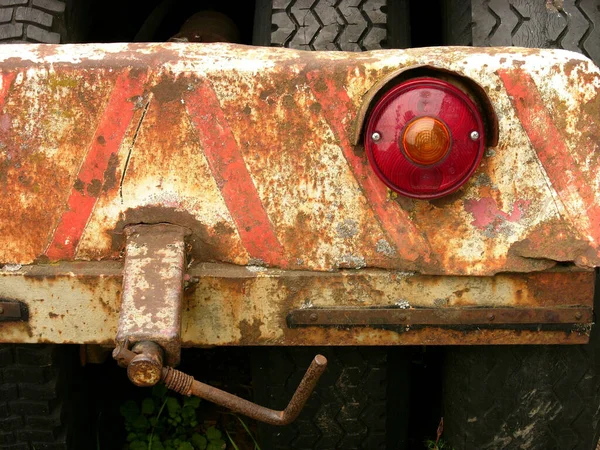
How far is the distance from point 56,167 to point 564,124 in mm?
1071

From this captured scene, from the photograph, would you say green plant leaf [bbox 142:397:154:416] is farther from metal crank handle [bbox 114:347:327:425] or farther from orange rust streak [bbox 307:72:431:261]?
orange rust streak [bbox 307:72:431:261]

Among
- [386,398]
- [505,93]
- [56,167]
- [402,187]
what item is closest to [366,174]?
[402,187]

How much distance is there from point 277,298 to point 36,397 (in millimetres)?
1073

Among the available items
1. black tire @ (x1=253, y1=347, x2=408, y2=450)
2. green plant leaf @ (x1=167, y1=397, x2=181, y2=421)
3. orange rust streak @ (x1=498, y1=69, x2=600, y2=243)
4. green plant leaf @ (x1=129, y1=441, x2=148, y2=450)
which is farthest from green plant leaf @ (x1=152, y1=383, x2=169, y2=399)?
orange rust streak @ (x1=498, y1=69, x2=600, y2=243)

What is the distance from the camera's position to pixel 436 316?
1.67 metres

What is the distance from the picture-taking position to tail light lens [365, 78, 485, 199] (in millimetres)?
1486

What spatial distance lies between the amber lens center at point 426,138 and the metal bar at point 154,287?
52 cm

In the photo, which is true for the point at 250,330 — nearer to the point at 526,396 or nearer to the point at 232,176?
the point at 232,176

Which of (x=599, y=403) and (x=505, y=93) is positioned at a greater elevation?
(x=505, y=93)

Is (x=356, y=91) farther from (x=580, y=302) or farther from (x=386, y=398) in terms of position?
(x=386, y=398)

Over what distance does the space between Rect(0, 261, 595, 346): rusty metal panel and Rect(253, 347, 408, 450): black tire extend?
1.73ft

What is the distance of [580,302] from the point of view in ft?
5.49

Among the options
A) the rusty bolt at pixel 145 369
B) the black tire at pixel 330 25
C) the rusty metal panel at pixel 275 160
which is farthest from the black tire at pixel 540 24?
the rusty bolt at pixel 145 369

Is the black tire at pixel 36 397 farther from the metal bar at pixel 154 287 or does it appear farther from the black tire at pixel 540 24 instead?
the black tire at pixel 540 24
